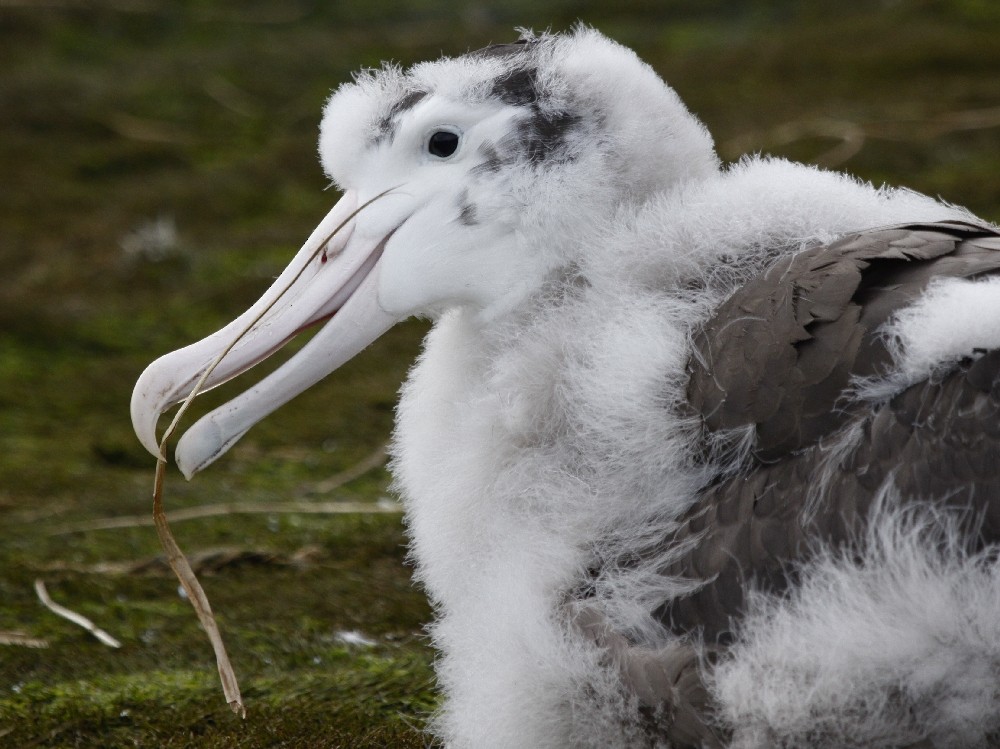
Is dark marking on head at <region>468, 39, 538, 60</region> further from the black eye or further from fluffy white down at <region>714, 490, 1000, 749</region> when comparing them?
fluffy white down at <region>714, 490, 1000, 749</region>

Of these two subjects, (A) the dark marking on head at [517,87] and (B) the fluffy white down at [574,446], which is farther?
(A) the dark marking on head at [517,87]

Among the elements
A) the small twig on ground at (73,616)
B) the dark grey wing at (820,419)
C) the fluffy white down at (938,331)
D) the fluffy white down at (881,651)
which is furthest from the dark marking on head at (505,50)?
the small twig on ground at (73,616)

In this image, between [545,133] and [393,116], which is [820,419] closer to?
[545,133]

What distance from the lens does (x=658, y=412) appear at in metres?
2.54

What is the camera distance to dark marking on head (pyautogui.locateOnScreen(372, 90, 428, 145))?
2.93 metres

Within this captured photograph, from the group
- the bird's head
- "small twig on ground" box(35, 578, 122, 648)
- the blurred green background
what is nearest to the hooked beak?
the bird's head

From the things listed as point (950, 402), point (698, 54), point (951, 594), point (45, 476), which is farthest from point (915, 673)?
point (698, 54)

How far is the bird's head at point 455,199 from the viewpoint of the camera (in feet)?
9.34

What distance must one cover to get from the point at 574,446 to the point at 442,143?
0.74 m

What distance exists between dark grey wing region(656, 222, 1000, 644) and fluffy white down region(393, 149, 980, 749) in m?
0.10

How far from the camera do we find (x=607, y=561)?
2578 millimetres

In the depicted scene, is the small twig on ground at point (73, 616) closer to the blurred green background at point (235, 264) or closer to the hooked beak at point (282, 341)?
the blurred green background at point (235, 264)

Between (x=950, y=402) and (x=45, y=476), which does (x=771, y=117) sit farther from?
(x=950, y=402)

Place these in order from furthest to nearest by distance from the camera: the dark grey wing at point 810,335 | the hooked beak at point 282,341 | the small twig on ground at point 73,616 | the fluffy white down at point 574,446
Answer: the small twig on ground at point 73,616 < the hooked beak at point 282,341 < the fluffy white down at point 574,446 < the dark grey wing at point 810,335
